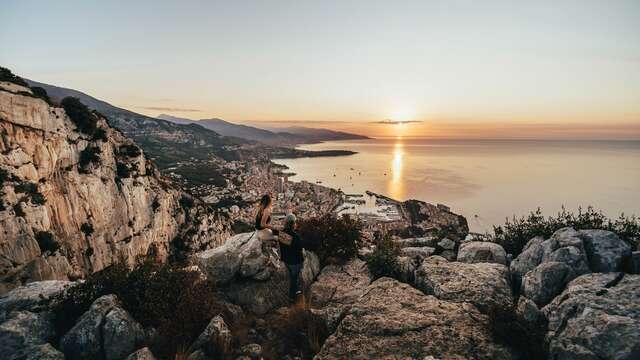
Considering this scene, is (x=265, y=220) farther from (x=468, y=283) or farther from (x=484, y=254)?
(x=484, y=254)

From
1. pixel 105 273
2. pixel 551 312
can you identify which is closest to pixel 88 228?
pixel 105 273

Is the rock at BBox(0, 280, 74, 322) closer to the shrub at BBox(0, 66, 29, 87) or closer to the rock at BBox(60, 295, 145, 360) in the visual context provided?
the rock at BBox(60, 295, 145, 360)

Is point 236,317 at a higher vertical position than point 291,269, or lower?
lower

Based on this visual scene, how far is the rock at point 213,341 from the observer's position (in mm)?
6285

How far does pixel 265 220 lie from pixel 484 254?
24.4 ft

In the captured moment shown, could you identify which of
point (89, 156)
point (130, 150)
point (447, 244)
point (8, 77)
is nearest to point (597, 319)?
point (447, 244)

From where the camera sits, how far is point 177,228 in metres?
47.6

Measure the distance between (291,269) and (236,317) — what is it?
1.97 metres

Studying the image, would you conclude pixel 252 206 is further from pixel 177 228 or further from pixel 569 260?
pixel 569 260

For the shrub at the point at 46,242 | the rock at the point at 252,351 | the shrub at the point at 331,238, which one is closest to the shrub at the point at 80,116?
the shrub at the point at 46,242

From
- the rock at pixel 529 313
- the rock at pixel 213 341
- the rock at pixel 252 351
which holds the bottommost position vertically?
the rock at pixel 252 351

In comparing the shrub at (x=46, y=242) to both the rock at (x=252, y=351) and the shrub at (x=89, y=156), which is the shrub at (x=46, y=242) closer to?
the shrub at (x=89, y=156)

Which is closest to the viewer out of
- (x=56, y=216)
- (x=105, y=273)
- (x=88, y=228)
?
(x=105, y=273)

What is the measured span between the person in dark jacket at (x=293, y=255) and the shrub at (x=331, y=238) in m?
2.51
